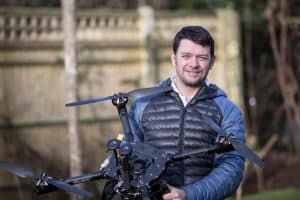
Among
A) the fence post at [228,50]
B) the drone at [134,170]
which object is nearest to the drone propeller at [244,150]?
the drone at [134,170]

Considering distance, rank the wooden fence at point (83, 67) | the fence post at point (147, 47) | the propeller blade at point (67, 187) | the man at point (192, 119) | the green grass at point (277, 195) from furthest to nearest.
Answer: the fence post at point (147, 47) → the green grass at point (277, 195) → the wooden fence at point (83, 67) → the man at point (192, 119) → the propeller blade at point (67, 187)

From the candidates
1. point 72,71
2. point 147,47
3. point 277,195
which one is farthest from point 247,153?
point 147,47

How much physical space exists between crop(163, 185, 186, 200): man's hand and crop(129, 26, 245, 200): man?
23cm

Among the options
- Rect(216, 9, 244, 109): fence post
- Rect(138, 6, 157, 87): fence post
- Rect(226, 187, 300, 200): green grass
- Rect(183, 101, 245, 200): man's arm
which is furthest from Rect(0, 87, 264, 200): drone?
Rect(216, 9, 244, 109): fence post

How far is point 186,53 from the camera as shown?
12.8 feet

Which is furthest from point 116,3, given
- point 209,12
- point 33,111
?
point 33,111

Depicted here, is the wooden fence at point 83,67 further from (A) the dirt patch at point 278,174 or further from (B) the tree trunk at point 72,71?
(A) the dirt patch at point 278,174

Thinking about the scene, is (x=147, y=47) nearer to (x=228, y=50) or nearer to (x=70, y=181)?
(x=228, y=50)

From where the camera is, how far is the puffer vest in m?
3.93

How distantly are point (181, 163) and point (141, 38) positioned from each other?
7.51 meters

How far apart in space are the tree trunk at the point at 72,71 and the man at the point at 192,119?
465 centimetres

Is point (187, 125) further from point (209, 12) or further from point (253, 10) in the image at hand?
point (253, 10)

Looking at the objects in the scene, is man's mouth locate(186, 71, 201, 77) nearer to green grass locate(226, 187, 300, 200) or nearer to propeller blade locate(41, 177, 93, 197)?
propeller blade locate(41, 177, 93, 197)

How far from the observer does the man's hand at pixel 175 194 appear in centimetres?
344
